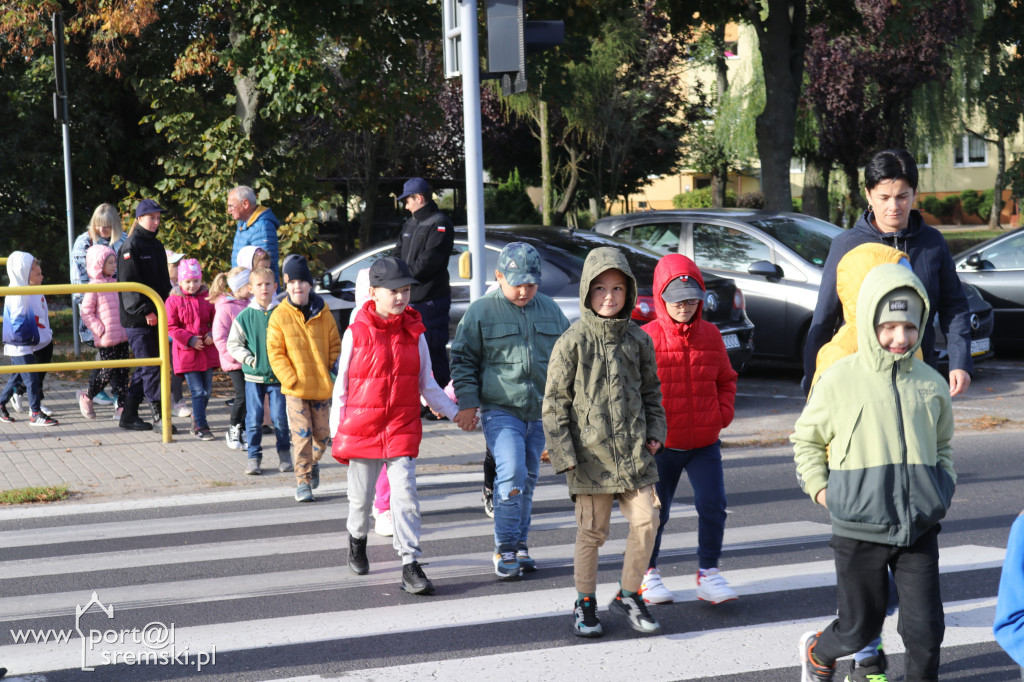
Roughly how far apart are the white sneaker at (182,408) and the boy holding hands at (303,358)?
3.65m

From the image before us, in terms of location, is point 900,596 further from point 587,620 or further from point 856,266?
point 587,620

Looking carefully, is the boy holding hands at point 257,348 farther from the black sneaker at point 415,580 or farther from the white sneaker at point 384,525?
the black sneaker at point 415,580

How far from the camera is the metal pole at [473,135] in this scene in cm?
856

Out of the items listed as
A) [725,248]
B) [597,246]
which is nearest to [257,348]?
[597,246]

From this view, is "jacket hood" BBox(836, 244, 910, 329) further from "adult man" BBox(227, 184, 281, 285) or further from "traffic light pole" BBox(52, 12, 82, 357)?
"traffic light pole" BBox(52, 12, 82, 357)

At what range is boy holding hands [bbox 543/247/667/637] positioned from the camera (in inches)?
189

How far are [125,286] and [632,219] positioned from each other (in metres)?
6.00

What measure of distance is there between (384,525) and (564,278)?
4328 mm

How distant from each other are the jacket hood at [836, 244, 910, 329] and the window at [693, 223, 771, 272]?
25.4 feet

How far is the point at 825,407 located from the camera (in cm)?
382

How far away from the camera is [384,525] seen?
6.70m

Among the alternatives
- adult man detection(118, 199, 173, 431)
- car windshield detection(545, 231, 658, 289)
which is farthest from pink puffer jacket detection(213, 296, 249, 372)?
car windshield detection(545, 231, 658, 289)

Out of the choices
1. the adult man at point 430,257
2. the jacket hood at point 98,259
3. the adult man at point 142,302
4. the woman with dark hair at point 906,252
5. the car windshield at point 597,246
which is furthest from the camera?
the car windshield at point 597,246

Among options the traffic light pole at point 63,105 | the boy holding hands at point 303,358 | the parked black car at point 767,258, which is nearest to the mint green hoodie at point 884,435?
the boy holding hands at point 303,358
